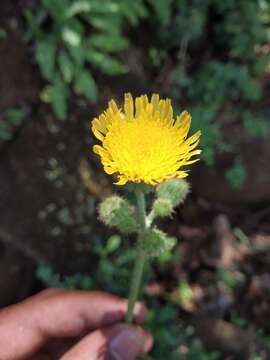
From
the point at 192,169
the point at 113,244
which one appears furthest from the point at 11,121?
the point at 192,169

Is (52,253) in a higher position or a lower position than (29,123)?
lower

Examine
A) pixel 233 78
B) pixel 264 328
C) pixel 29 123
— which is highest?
pixel 233 78

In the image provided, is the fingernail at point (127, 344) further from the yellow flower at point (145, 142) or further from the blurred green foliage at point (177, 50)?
the blurred green foliage at point (177, 50)

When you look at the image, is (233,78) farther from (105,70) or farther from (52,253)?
(52,253)

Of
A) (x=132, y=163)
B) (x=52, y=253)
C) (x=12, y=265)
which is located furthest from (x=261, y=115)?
(x=132, y=163)

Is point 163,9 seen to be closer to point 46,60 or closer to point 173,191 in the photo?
point 46,60

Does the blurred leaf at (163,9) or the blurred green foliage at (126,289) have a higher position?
the blurred leaf at (163,9)

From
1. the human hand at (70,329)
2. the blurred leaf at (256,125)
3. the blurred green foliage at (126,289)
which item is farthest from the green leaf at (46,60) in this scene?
the human hand at (70,329)

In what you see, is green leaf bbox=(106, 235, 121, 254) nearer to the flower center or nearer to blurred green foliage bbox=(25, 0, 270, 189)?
blurred green foliage bbox=(25, 0, 270, 189)
